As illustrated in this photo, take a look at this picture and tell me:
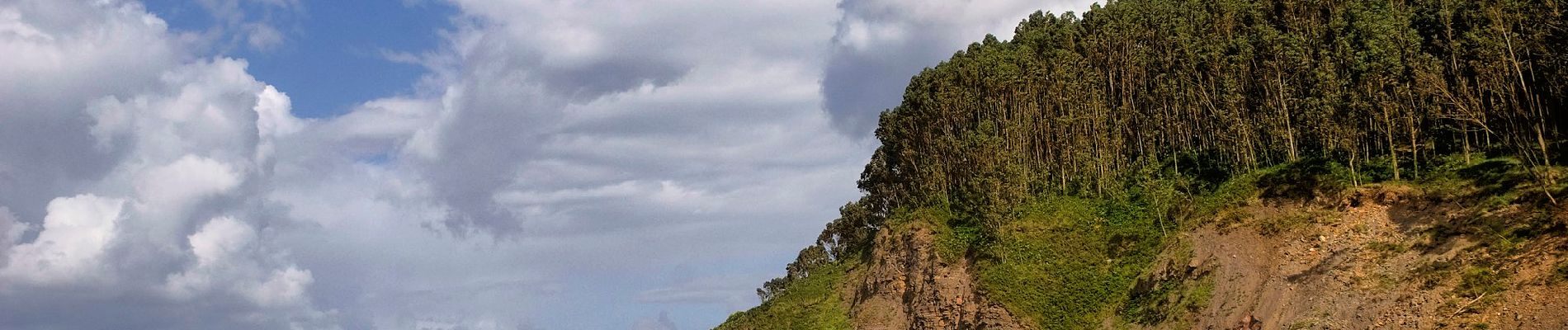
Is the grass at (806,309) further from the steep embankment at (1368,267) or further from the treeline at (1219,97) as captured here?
the steep embankment at (1368,267)

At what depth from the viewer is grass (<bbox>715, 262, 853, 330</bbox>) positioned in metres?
87.0

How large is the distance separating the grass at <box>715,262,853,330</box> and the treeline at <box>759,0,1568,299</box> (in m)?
6.31

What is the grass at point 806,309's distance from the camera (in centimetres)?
8700

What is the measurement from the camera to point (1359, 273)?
49969mm

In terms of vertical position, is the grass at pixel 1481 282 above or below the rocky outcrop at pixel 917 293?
below

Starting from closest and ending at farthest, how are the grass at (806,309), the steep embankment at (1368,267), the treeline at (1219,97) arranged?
the steep embankment at (1368,267), the treeline at (1219,97), the grass at (806,309)

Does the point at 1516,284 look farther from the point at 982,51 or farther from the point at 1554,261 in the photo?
the point at 982,51

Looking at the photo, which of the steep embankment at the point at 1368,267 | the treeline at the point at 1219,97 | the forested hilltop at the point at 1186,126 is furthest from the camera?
the treeline at the point at 1219,97

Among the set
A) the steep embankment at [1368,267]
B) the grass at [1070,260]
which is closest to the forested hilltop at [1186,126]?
the grass at [1070,260]

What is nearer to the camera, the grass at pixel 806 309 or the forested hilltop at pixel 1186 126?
the forested hilltop at pixel 1186 126

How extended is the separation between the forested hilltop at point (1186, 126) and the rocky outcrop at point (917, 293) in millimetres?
1186

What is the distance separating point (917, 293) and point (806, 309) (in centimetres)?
1597

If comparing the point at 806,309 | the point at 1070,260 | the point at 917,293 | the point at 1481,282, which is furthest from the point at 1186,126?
the point at 1481,282

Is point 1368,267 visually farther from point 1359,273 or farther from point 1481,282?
point 1481,282
